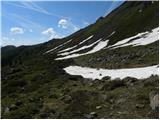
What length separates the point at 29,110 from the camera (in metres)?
24.9

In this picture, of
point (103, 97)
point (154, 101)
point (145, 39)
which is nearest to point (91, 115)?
point (154, 101)

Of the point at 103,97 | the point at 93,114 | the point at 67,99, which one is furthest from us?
the point at 67,99

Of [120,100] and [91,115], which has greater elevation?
[120,100]

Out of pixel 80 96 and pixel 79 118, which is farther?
pixel 80 96

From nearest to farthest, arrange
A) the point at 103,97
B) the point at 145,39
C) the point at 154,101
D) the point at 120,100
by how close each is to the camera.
Result: the point at 154,101
the point at 120,100
the point at 103,97
the point at 145,39

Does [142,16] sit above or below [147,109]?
above

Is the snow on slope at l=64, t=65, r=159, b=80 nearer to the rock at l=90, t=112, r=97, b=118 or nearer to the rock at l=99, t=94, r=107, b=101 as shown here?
the rock at l=99, t=94, r=107, b=101

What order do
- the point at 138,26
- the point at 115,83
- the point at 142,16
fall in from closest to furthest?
1. the point at 115,83
2. the point at 138,26
3. the point at 142,16

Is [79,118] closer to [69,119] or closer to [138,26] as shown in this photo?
[69,119]

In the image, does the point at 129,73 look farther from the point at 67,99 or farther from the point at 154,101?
the point at 154,101

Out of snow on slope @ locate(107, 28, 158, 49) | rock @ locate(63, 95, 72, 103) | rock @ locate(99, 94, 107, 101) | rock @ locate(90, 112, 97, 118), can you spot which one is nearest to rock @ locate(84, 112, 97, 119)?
rock @ locate(90, 112, 97, 118)

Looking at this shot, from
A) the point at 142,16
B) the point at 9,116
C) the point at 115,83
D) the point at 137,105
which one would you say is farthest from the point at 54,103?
the point at 142,16

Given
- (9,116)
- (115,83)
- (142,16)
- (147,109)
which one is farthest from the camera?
(142,16)

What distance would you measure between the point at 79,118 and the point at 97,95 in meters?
5.85
